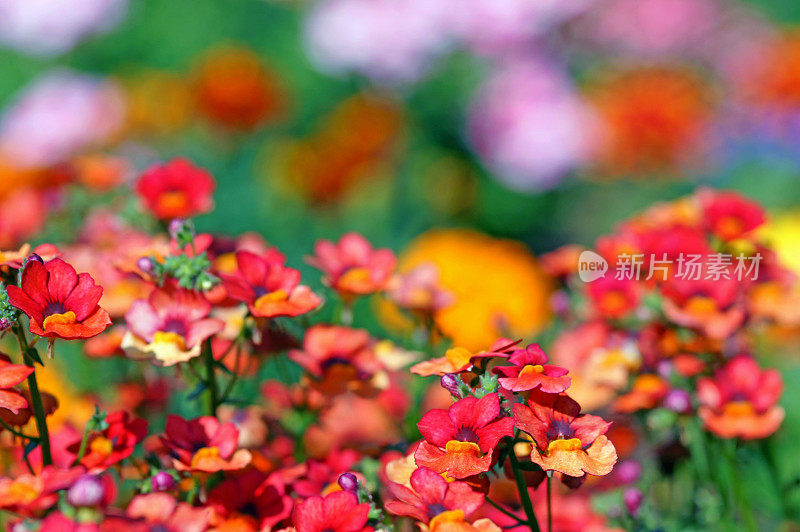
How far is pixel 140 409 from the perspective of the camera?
82cm

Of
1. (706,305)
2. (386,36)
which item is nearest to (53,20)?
(386,36)

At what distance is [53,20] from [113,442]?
200cm

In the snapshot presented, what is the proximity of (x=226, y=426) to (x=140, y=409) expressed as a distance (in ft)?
0.89

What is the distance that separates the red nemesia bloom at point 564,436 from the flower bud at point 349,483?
0.10 metres

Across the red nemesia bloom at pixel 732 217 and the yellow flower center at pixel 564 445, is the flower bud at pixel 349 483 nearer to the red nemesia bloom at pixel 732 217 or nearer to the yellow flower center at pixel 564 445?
the yellow flower center at pixel 564 445

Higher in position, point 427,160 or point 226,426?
point 226,426

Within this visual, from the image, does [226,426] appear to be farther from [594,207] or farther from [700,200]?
[594,207]

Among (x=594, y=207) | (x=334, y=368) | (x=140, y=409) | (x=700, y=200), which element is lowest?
(x=594, y=207)

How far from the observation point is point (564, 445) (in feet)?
1.70

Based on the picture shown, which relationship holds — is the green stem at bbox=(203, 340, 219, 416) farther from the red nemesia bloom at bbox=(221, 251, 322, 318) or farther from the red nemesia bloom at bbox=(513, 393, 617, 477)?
the red nemesia bloom at bbox=(513, 393, 617, 477)

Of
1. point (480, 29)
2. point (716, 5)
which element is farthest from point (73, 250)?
point (716, 5)

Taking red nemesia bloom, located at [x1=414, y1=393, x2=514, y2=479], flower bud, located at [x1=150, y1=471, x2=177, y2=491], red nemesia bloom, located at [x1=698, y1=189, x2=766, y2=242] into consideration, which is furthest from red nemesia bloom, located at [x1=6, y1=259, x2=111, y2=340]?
red nemesia bloom, located at [x1=698, y1=189, x2=766, y2=242]

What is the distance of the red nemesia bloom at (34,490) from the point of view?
0.47 m

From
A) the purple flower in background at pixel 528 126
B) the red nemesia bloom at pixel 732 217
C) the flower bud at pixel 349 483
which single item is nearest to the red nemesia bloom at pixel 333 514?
the flower bud at pixel 349 483
